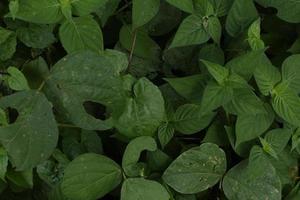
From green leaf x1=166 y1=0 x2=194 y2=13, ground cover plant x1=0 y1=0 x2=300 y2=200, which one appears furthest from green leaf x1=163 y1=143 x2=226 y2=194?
green leaf x1=166 y1=0 x2=194 y2=13

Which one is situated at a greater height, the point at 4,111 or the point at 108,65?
the point at 108,65

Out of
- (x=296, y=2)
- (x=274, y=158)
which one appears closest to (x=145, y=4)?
(x=296, y=2)

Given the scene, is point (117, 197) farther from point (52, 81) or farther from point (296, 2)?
point (296, 2)

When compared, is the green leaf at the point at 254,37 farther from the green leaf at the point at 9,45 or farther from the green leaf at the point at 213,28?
the green leaf at the point at 9,45

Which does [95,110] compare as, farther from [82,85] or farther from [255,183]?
[255,183]

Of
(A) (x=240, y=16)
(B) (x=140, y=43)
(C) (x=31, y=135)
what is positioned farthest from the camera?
(B) (x=140, y=43)

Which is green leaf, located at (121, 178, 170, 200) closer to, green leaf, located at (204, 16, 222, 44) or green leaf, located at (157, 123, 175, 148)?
green leaf, located at (157, 123, 175, 148)

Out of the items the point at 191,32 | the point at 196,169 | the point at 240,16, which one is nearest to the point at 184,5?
the point at 191,32
